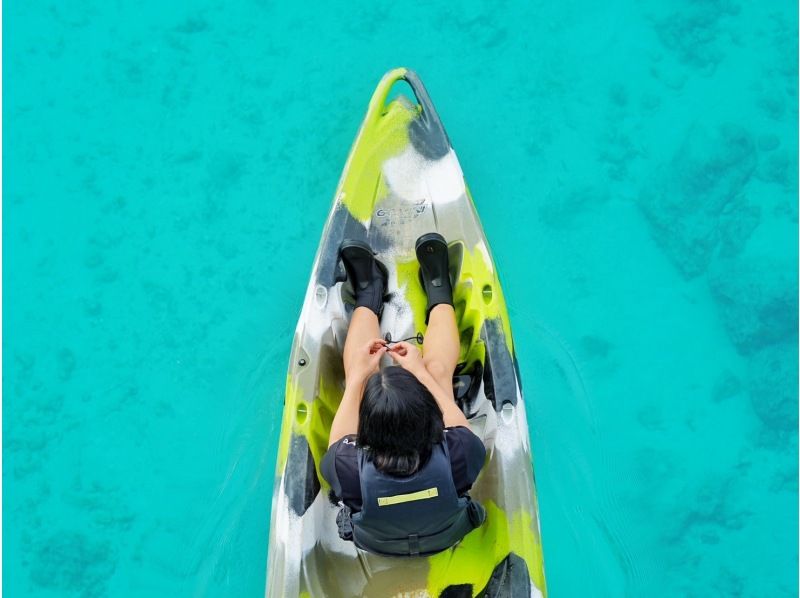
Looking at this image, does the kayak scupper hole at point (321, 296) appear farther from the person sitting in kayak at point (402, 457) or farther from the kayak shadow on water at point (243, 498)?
the kayak shadow on water at point (243, 498)

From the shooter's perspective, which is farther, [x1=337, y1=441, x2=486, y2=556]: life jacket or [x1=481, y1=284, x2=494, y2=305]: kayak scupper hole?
[x1=481, y1=284, x2=494, y2=305]: kayak scupper hole

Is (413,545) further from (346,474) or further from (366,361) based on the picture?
(366,361)

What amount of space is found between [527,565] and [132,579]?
6.58 feet

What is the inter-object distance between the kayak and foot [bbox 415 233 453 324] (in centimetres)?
7

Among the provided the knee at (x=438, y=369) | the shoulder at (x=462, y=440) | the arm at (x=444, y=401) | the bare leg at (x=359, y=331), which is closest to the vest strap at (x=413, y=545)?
the shoulder at (x=462, y=440)

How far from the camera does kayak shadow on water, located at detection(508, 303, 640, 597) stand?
347cm

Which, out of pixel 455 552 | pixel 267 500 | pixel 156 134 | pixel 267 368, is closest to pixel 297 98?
pixel 156 134

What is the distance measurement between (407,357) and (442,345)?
0.73ft

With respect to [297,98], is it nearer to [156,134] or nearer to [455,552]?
[156,134]

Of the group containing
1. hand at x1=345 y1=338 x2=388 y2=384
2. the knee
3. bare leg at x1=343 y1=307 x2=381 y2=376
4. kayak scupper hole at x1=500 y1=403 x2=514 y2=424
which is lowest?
kayak scupper hole at x1=500 y1=403 x2=514 y2=424

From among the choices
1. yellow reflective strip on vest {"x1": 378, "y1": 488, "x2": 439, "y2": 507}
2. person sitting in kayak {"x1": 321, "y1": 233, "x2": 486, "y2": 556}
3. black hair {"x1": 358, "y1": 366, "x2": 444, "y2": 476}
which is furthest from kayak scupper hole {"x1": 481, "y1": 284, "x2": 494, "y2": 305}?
yellow reflective strip on vest {"x1": 378, "y1": 488, "x2": 439, "y2": 507}

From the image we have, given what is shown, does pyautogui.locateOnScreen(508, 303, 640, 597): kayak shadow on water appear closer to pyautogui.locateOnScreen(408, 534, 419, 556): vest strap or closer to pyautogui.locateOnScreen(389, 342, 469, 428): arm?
pyautogui.locateOnScreen(389, 342, 469, 428): arm

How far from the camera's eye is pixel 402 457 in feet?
7.20

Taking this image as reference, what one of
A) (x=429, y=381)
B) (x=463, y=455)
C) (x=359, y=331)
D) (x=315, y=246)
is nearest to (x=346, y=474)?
(x=463, y=455)
